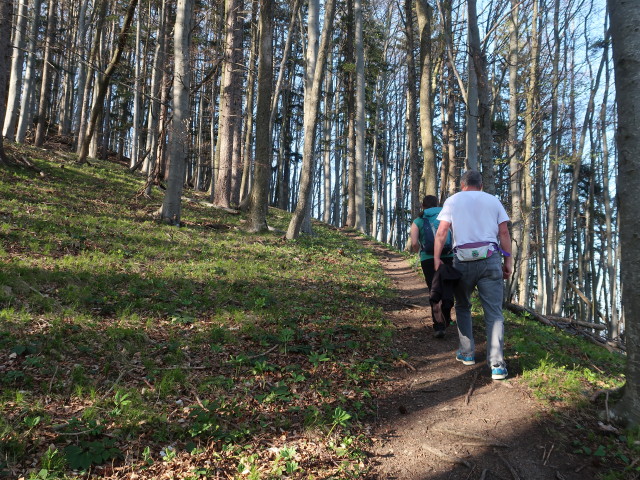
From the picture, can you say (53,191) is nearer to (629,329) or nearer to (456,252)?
(456,252)

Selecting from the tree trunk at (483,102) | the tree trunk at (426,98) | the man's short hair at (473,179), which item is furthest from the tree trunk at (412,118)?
the man's short hair at (473,179)

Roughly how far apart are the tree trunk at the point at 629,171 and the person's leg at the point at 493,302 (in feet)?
3.72

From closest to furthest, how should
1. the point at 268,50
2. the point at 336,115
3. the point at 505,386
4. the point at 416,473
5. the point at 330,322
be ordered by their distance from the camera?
1. the point at 416,473
2. the point at 505,386
3. the point at 330,322
4. the point at 268,50
5. the point at 336,115

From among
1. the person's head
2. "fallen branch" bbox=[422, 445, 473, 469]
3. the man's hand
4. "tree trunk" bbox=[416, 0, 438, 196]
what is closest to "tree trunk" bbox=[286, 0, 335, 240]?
"tree trunk" bbox=[416, 0, 438, 196]

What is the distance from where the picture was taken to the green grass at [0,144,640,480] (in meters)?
2.96

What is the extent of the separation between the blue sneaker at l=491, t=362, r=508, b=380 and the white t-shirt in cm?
136

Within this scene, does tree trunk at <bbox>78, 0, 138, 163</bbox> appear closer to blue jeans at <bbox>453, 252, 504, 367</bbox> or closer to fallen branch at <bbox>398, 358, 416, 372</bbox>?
fallen branch at <bbox>398, 358, 416, 372</bbox>

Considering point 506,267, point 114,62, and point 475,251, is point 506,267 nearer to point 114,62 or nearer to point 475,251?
point 475,251

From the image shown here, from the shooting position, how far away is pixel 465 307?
15.3 feet

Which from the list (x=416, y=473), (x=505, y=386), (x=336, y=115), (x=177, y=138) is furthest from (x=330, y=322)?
(x=336, y=115)

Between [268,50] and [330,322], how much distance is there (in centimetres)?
843

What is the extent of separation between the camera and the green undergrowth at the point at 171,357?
2.94m

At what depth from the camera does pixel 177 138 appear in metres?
10.2

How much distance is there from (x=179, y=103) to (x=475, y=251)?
351 inches
